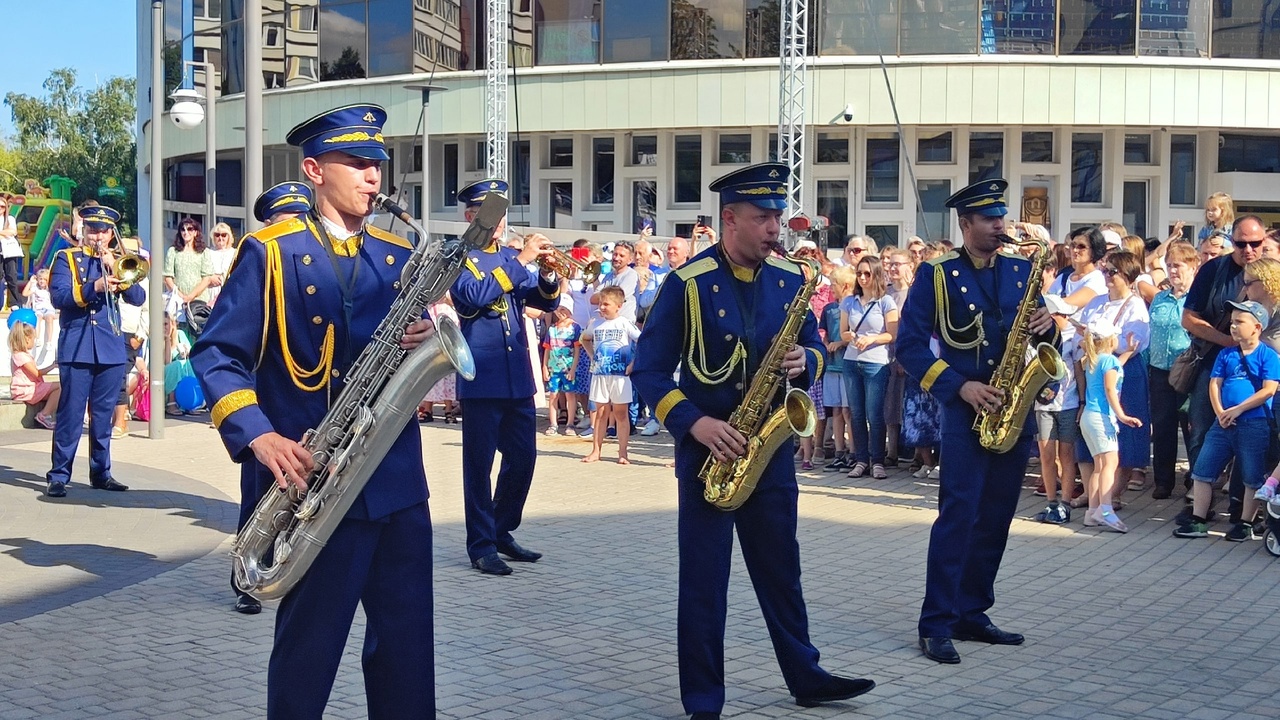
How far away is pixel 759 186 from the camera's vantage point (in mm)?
5656

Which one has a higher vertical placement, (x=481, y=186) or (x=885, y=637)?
(x=481, y=186)

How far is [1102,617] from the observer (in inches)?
294

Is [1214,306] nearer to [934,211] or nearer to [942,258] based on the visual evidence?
[942,258]

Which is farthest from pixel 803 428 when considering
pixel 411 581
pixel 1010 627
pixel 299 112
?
pixel 299 112

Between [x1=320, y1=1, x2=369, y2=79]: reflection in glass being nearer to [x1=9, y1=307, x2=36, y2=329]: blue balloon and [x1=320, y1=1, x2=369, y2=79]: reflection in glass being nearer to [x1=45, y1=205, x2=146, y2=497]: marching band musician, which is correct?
[x1=9, y1=307, x2=36, y2=329]: blue balloon

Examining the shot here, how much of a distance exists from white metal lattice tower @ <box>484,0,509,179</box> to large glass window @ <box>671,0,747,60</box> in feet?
15.8

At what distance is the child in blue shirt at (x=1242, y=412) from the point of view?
9.52 m

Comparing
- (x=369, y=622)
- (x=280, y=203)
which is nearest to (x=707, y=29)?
(x=280, y=203)

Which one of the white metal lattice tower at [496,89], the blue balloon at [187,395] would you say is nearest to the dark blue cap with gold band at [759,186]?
the blue balloon at [187,395]

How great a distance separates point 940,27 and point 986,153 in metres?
2.92

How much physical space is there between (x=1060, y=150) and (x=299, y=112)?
17798 millimetres

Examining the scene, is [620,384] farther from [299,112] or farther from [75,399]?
[299,112]

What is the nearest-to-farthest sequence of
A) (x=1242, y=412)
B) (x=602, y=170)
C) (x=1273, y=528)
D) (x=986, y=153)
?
(x=1273, y=528) < (x=1242, y=412) < (x=986, y=153) < (x=602, y=170)

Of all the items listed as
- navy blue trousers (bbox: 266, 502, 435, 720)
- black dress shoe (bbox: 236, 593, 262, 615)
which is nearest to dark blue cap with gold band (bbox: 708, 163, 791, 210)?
navy blue trousers (bbox: 266, 502, 435, 720)
